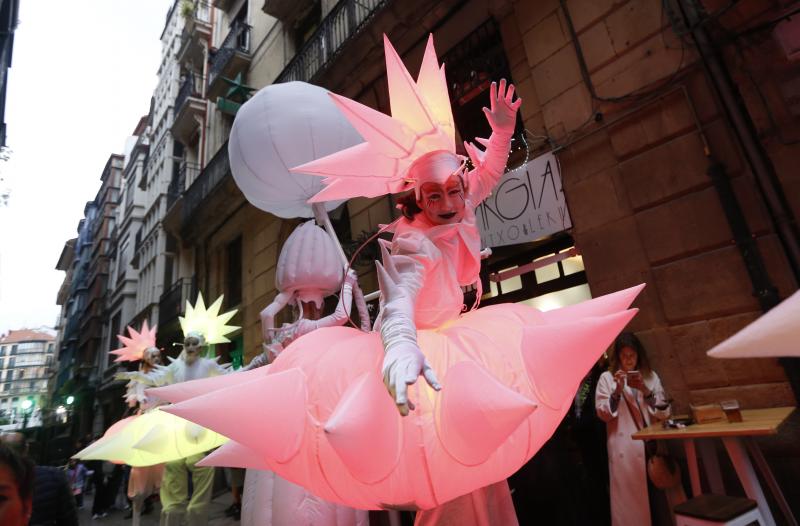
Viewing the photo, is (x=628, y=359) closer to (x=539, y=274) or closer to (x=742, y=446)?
(x=742, y=446)

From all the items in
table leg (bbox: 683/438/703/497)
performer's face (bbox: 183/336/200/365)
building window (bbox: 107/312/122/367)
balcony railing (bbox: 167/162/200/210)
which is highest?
balcony railing (bbox: 167/162/200/210)

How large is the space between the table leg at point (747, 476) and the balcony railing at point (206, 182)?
408 inches

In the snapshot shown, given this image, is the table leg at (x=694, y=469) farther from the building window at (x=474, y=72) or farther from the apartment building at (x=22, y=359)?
the apartment building at (x=22, y=359)

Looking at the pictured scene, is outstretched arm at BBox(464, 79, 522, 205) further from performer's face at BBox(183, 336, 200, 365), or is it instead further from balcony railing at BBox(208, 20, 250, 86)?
balcony railing at BBox(208, 20, 250, 86)

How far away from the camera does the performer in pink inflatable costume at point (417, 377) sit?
96 cm

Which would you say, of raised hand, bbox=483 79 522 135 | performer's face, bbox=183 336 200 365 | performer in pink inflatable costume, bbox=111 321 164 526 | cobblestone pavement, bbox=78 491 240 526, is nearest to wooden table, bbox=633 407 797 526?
raised hand, bbox=483 79 522 135

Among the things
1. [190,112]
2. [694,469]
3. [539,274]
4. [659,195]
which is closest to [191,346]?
[539,274]

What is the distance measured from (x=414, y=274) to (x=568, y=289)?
388 cm

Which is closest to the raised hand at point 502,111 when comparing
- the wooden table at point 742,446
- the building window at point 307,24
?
the wooden table at point 742,446

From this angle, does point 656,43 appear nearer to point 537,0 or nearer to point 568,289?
point 537,0

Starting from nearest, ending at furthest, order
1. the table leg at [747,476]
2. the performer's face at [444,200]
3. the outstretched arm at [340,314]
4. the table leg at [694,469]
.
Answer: the performer's face at [444,200] → the table leg at [747,476] → the outstretched arm at [340,314] → the table leg at [694,469]

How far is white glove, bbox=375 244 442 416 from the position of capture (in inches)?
35.6

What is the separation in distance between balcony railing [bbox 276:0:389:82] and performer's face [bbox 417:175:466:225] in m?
6.37

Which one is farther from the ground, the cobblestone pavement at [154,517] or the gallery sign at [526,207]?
the gallery sign at [526,207]
